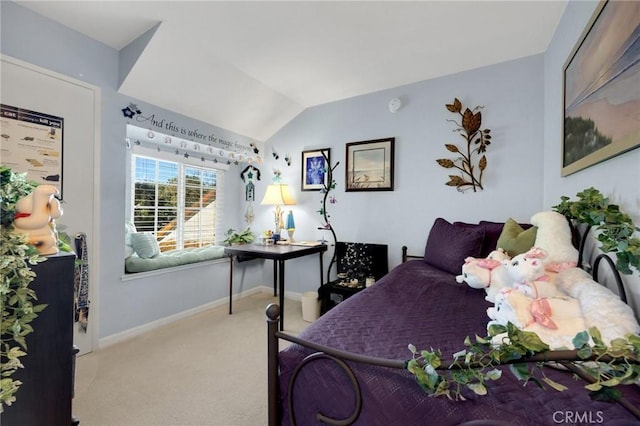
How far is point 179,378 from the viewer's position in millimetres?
1905

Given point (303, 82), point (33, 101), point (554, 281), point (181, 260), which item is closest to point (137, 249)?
point (181, 260)

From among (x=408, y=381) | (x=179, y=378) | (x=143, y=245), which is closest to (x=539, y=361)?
(x=408, y=381)

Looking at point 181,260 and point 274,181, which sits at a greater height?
point 274,181

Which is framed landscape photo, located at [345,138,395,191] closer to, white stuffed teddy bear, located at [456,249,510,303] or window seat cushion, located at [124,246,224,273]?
white stuffed teddy bear, located at [456,249,510,303]

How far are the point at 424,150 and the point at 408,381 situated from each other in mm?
2424

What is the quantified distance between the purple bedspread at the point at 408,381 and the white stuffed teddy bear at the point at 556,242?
37cm

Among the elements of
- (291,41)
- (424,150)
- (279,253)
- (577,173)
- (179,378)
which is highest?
(291,41)

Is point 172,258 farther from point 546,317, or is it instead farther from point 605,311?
point 605,311

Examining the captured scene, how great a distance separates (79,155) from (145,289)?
51.1 inches

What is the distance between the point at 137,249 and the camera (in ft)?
9.32

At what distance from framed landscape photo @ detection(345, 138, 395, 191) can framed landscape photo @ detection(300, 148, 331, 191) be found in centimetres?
29

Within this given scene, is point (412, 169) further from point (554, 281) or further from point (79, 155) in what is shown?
point (79, 155)

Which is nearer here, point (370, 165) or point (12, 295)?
point (12, 295)

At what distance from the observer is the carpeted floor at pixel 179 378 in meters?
1.57
